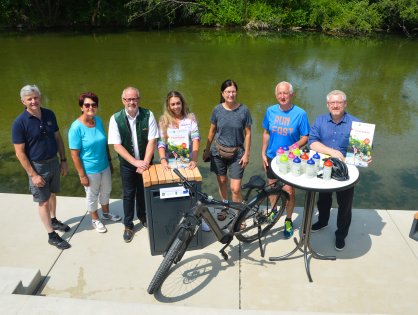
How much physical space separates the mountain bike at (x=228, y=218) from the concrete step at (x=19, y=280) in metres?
0.98

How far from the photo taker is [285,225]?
13.0 ft

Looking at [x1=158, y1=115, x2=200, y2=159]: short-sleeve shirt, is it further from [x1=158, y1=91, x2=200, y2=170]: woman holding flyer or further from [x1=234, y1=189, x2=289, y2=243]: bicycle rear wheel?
[x1=234, y1=189, x2=289, y2=243]: bicycle rear wheel

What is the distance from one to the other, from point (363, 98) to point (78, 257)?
28.7ft

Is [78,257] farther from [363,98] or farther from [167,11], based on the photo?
[167,11]

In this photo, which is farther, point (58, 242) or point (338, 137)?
point (58, 242)

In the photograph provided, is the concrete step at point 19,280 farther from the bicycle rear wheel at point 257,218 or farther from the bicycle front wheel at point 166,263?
the bicycle rear wheel at point 257,218

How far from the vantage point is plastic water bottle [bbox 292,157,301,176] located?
3.18m

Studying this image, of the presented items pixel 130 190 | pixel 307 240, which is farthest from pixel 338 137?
pixel 130 190

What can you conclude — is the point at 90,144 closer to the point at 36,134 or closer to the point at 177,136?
the point at 36,134

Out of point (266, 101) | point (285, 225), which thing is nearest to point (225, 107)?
point (285, 225)

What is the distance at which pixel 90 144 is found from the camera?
362 cm

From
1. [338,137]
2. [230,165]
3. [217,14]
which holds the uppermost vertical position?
[217,14]

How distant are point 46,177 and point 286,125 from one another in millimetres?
2317

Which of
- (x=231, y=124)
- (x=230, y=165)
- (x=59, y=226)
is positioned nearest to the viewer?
(x=231, y=124)
